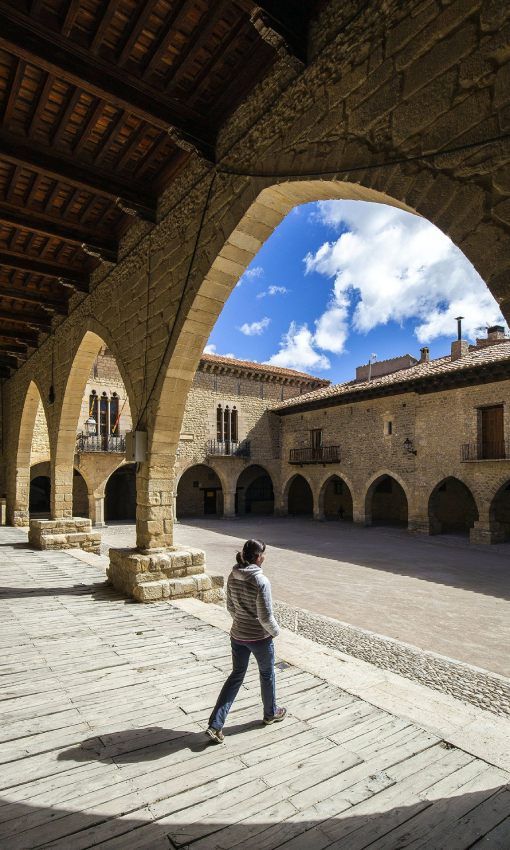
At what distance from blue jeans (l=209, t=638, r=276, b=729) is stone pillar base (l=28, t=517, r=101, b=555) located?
24.6 feet

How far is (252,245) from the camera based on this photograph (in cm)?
481

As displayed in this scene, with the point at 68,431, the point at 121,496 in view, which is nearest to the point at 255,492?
the point at 121,496

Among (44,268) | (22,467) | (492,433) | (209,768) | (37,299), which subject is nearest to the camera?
(209,768)

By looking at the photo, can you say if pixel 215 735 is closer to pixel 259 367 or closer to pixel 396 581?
pixel 396 581

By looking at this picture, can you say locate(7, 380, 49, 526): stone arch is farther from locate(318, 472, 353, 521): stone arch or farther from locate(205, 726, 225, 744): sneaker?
locate(318, 472, 353, 521): stone arch

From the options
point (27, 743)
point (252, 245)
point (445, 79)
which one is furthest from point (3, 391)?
point (445, 79)

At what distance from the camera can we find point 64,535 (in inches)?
373

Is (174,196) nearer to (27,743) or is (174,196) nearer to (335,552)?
(27,743)

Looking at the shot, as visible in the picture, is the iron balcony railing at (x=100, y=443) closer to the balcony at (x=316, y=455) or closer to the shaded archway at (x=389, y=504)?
the balcony at (x=316, y=455)

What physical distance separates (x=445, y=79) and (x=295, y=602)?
779 cm

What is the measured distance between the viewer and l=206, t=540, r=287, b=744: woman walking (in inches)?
104

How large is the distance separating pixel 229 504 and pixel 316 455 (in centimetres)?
546

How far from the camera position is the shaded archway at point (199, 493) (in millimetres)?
25656

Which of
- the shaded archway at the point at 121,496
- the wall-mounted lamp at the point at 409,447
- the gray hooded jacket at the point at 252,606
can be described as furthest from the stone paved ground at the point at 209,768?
the shaded archway at the point at 121,496
